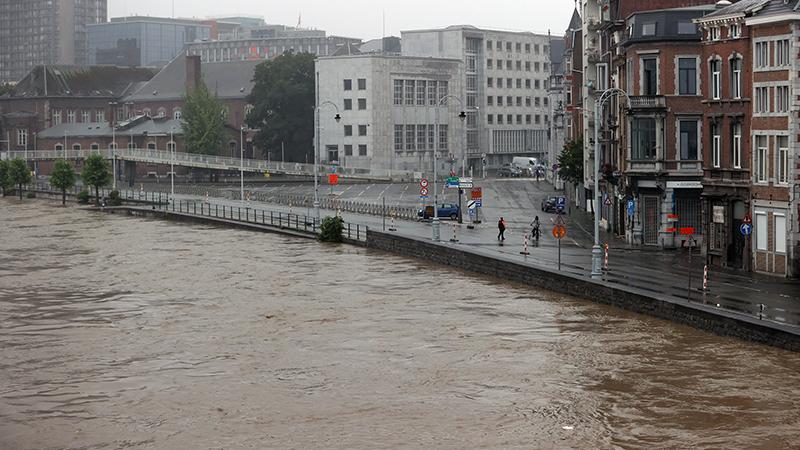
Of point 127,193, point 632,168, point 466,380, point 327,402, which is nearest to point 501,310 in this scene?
point 466,380

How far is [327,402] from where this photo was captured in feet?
121

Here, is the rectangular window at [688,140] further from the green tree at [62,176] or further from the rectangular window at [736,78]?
the green tree at [62,176]

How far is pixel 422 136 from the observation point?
18338 centimetres

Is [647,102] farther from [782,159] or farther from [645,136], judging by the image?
[782,159]

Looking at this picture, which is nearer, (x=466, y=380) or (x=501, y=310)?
(x=466, y=380)

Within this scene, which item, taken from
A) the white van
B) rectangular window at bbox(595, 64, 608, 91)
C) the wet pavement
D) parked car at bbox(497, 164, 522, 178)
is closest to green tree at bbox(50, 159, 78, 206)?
the wet pavement

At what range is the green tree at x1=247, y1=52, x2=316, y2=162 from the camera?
6727 inches

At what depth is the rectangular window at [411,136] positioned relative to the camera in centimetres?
Result: 18038

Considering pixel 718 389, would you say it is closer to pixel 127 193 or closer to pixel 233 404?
pixel 233 404

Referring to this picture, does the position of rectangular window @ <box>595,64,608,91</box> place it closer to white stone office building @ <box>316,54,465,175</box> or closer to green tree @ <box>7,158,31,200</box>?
green tree @ <box>7,158,31,200</box>

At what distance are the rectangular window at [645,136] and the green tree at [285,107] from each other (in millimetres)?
101932

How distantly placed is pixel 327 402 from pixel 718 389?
11250mm

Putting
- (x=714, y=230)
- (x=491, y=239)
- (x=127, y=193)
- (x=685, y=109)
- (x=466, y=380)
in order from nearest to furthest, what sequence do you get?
(x=466, y=380)
(x=714, y=230)
(x=685, y=109)
(x=491, y=239)
(x=127, y=193)

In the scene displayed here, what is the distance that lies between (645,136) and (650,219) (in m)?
4.65
